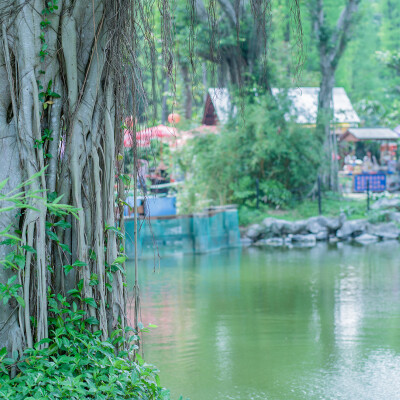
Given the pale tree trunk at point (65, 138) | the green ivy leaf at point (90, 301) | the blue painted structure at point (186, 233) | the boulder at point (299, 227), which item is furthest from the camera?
the boulder at point (299, 227)

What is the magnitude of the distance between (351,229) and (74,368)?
1380 cm

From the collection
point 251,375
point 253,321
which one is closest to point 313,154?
point 253,321

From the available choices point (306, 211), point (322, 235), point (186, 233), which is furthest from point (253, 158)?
point (186, 233)

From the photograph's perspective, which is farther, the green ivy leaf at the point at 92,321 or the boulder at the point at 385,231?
the boulder at the point at 385,231

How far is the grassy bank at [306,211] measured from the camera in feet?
56.9

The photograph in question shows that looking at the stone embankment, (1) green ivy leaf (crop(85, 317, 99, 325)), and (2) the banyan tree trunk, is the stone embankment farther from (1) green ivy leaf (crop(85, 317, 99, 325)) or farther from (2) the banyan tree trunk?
(1) green ivy leaf (crop(85, 317, 99, 325))

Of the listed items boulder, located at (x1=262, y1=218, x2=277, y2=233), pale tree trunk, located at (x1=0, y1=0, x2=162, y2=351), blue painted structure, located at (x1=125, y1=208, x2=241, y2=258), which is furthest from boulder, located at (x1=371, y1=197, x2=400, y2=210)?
pale tree trunk, located at (x1=0, y1=0, x2=162, y2=351)

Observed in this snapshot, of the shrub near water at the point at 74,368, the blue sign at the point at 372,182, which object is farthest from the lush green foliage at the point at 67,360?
the blue sign at the point at 372,182

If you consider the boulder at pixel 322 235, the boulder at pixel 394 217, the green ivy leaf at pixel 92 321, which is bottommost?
the boulder at pixel 322 235

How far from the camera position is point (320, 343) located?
6473 mm

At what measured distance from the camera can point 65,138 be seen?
11.8ft

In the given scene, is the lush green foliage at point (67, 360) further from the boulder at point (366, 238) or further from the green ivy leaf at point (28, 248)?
the boulder at point (366, 238)

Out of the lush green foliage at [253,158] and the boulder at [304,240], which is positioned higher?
the lush green foliage at [253,158]

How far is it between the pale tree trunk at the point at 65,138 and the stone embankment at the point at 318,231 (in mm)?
12305
